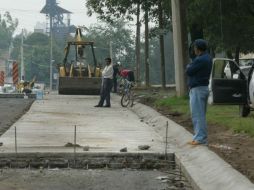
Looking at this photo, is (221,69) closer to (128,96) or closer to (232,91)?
(232,91)

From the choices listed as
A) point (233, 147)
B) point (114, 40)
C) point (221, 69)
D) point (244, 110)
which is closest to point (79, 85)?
point (221, 69)

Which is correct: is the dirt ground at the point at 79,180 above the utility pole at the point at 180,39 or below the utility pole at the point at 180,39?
below

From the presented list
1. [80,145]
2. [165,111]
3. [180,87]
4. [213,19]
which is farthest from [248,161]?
[213,19]

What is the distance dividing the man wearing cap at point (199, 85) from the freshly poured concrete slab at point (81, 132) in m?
0.73

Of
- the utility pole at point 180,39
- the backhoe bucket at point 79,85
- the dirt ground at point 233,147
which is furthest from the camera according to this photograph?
the backhoe bucket at point 79,85

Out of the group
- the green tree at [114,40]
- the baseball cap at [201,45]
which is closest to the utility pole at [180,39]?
the baseball cap at [201,45]

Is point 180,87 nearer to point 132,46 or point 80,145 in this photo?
point 80,145

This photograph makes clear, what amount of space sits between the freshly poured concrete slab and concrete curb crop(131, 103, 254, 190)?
398mm

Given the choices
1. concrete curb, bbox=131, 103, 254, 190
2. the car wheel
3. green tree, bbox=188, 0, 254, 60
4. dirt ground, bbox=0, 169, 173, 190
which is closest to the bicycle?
green tree, bbox=188, 0, 254, 60

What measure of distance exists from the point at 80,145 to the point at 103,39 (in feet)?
312

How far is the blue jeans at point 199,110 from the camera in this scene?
11570 mm

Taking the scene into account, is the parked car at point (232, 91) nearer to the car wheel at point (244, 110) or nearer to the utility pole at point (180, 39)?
the car wheel at point (244, 110)

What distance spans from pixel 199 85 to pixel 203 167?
2364 millimetres

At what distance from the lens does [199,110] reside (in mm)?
11641
